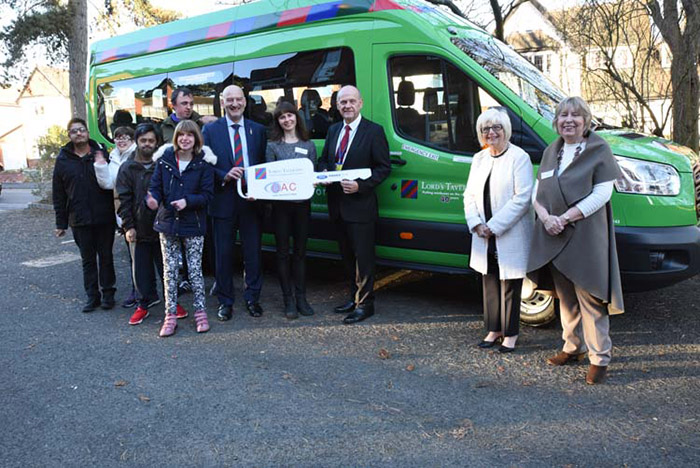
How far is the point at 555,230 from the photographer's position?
377 centimetres

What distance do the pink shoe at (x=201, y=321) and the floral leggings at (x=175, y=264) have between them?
0.05 metres

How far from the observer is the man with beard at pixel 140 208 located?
204 inches

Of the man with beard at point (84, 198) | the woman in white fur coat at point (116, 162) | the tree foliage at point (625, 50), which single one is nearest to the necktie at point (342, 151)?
the woman in white fur coat at point (116, 162)

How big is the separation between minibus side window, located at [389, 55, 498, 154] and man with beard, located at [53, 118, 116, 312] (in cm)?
288

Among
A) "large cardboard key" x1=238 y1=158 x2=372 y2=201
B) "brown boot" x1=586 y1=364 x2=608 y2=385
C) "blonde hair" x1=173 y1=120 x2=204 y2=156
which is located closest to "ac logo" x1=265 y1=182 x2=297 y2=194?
"large cardboard key" x1=238 y1=158 x2=372 y2=201

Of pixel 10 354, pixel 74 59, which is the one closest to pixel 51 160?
pixel 74 59

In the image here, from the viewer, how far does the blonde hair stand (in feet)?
15.8

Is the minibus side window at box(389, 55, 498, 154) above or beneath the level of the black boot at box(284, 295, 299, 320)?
above

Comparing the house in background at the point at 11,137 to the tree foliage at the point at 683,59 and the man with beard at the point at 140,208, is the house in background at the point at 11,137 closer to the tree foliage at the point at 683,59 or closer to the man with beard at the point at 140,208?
the man with beard at the point at 140,208

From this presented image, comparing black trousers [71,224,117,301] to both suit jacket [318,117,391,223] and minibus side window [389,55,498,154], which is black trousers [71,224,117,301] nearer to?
suit jacket [318,117,391,223]

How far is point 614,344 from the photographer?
4496 mm

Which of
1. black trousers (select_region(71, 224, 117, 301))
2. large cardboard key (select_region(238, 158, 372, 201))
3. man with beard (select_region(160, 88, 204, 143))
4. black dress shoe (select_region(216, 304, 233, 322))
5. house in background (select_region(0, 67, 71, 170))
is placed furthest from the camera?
house in background (select_region(0, 67, 71, 170))

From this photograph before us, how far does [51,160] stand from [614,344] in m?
14.8

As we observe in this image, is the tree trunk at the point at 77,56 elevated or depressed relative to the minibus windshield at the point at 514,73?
elevated
